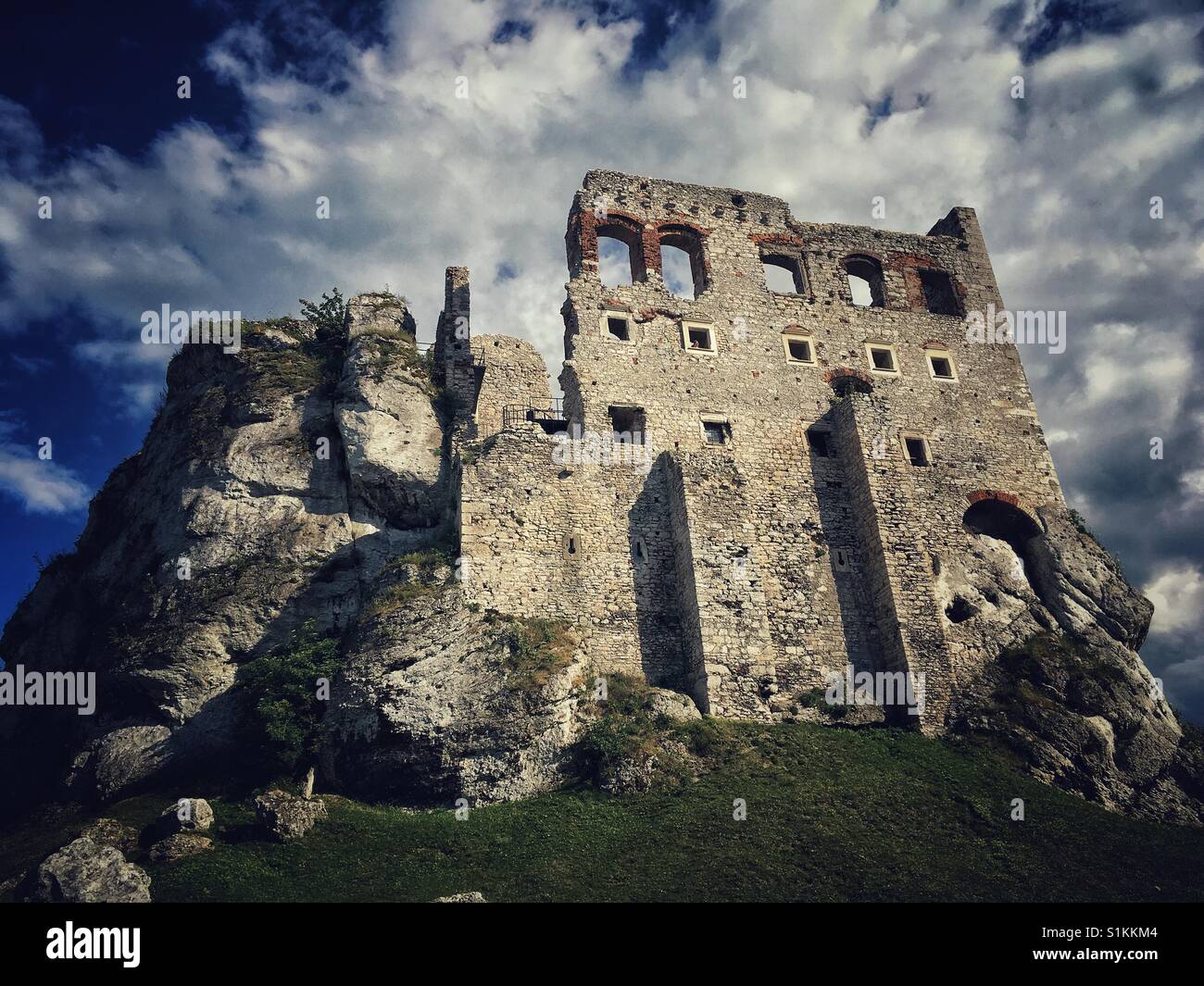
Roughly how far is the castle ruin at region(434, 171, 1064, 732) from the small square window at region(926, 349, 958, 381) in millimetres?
67

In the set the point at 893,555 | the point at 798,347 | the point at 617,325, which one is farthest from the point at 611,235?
the point at 893,555

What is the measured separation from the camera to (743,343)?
33.2m

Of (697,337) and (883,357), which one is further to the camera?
(883,357)

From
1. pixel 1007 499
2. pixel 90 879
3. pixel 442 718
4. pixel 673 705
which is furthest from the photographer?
pixel 1007 499

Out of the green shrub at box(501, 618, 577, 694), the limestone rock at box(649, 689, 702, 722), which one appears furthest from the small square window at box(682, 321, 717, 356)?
the limestone rock at box(649, 689, 702, 722)

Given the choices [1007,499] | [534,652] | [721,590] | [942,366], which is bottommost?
[534,652]

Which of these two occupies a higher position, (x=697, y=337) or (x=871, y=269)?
(x=871, y=269)

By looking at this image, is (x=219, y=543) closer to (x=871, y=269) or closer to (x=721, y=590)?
(x=721, y=590)

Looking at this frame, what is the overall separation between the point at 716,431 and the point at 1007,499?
32.8 feet

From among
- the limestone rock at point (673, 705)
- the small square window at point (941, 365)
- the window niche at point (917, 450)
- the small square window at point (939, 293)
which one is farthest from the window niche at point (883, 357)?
the limestone rock at point (673, 705)

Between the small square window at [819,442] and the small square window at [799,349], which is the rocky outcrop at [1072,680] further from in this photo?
the small square window at [799,349]

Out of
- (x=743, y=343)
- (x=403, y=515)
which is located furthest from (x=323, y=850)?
(x=743, y=343)

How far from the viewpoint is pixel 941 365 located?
116 ft

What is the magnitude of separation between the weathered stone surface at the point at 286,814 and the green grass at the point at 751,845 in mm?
326
